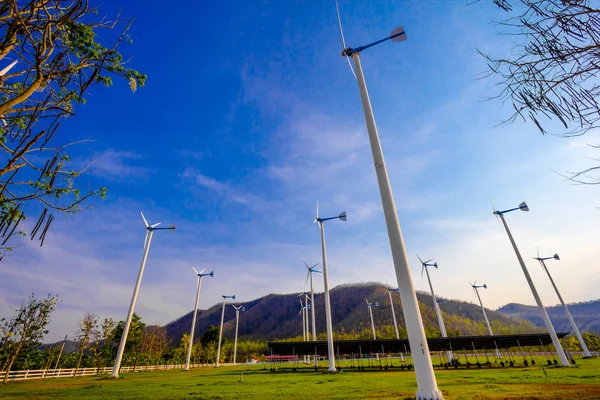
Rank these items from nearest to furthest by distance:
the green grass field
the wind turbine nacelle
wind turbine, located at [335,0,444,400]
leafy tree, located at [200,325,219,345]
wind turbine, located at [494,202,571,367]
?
wind turbine, located at [335,0,444,400]
the wind turbine nacelle
the green grass field
wind turbine, located at [494,202,571,367]
leafy tree, located at [200,325,219,345]

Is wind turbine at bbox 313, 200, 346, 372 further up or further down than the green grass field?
further up

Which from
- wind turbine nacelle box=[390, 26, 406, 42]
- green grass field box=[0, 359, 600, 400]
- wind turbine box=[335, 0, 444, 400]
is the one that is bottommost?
green grass field box=[0, 359, 600, 400]

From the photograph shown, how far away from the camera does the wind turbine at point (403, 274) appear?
295 inches

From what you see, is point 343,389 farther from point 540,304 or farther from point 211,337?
point 211,337

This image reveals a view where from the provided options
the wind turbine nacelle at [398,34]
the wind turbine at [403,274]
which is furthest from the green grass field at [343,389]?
the wind turbine nacelle at [398,34]

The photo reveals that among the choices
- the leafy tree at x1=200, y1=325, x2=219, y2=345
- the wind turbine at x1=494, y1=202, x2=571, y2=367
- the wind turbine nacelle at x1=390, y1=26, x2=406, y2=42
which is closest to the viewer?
the wind turbine nacelle at x1=390, y1=26, x2=406, y2=42

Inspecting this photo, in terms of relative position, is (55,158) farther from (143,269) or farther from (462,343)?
(462,343)

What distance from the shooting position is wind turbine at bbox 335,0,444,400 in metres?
7.48

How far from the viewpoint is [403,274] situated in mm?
8703

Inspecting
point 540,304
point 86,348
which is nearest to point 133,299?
point 86,348

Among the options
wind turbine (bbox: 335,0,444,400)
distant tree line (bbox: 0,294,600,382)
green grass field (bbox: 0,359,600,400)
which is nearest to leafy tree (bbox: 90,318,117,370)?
distant tree line (bbox: 0,294,600,382)

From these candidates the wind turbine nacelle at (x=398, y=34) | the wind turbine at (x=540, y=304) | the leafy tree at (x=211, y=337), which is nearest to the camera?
the wind turbine nacelle at (x=398, y=34)

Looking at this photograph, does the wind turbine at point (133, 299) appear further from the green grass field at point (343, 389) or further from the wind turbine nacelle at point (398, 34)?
the wind turbine nacelle at point (398, 34)

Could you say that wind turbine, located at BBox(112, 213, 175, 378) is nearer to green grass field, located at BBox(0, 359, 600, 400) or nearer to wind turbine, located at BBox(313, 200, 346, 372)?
green grass field, located at BBox(0, 359, 600, 400)
